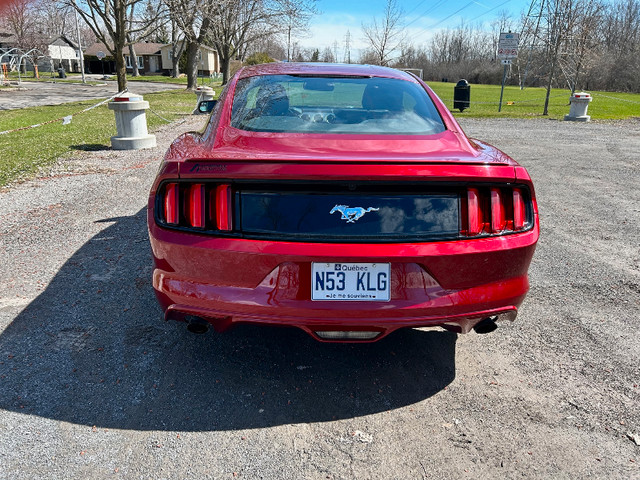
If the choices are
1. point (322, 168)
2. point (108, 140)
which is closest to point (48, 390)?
point (322, 168)

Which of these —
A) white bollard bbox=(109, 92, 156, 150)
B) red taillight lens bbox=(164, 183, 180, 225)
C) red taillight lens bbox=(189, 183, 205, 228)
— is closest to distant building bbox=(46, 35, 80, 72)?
white bollard bbox=(109, 92, 156, 150)

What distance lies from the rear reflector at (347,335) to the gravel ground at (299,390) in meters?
0.39

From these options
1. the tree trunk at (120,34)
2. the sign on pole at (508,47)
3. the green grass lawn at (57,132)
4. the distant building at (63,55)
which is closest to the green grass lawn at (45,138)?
the green grass lawn at (57,132)

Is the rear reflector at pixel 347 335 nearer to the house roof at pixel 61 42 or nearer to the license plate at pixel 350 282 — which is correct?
the license plate at pixel 350 282

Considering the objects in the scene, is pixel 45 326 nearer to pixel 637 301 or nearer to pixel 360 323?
pixel 360 323

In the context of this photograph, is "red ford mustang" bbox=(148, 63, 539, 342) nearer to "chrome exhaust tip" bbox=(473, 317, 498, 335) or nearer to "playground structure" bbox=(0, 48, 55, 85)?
"chrome exhaust tip" bbox=(473, 317, 498, 335)

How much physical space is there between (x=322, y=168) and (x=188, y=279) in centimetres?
85

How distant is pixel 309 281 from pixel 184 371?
1.01m

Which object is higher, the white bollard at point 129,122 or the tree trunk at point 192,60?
the tree trunk at point 192,60

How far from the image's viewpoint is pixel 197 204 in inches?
92.2

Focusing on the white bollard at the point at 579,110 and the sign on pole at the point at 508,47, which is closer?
the white bollard at the point at 579,110

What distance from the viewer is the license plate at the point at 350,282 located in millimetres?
2268

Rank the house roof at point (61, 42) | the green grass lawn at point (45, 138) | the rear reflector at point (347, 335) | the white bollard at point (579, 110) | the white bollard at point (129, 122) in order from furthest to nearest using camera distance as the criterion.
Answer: the house roof at point (61, 42)
the white bollard at point (579, 110)
the white bollard at point (129, 122)
the green grass lawn at point (45, 138)
the rear reflector at point (347, 335)

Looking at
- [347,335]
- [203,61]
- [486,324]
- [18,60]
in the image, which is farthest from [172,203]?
[203,61]
